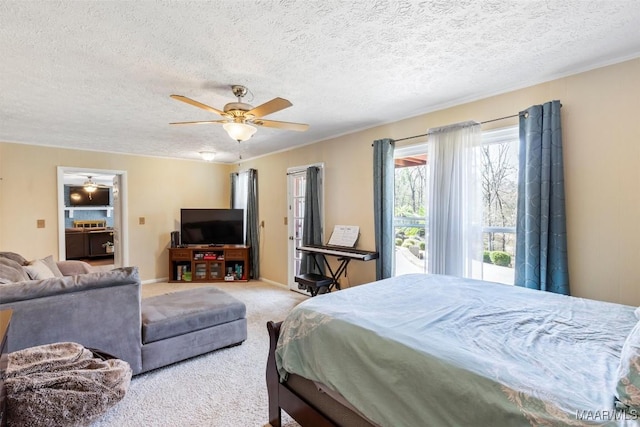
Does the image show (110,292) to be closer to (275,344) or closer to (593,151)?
(275,344)

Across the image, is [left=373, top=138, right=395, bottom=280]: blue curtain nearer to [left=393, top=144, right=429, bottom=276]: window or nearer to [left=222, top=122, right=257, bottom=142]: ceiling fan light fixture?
[left=393, top=144, right=429, bottom=276]: window

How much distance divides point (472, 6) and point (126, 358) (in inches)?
129

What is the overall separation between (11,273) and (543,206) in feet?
14.1

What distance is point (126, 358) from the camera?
2.39 m

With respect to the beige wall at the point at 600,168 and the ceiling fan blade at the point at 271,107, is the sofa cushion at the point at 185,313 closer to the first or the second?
Result: the ceiling fan blade at the point at 271,107

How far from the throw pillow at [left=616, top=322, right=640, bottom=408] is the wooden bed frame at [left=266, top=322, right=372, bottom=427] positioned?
2.93 feet

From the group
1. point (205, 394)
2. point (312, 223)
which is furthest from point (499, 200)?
point (205, 394)

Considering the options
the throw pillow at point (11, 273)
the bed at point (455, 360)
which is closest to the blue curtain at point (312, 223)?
the bed at point (455, 360)

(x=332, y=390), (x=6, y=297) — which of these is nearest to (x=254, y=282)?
(x=6, y=297)

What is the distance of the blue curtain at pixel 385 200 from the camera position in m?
3.57

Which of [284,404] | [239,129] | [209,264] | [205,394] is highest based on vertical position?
[239,129]

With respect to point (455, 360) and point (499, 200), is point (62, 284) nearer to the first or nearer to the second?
point (455, 360)

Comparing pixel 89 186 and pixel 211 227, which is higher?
pixel 89 186

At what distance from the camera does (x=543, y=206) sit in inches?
93.7
